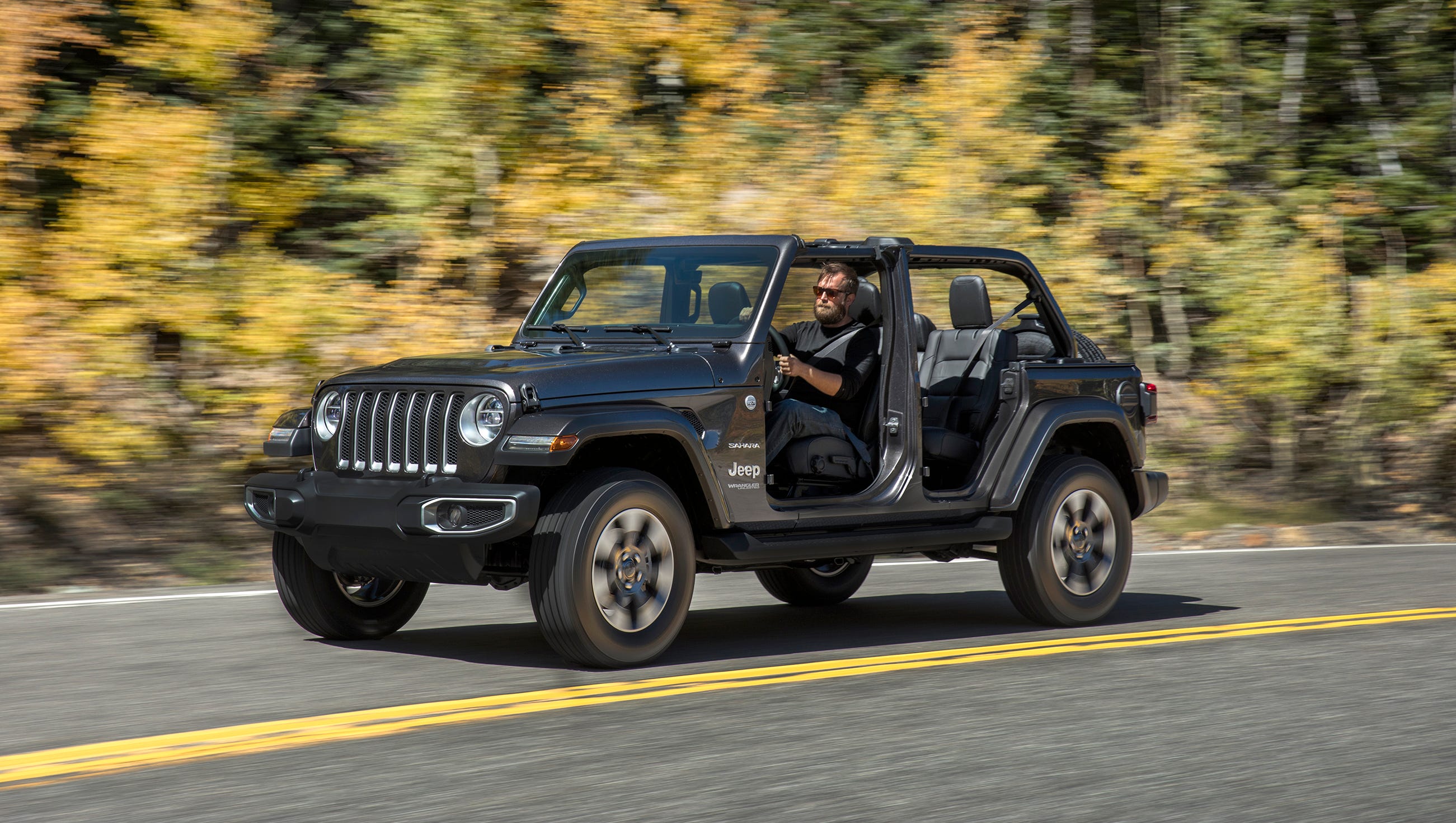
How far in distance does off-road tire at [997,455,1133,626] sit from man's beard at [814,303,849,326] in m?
1.34

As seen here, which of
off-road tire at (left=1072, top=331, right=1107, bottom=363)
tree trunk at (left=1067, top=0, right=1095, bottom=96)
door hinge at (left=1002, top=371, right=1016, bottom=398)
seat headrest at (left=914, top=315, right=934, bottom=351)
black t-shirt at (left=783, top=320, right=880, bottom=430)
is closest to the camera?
black t-shirt at (left=783, top=320, right=880, bottom=430)

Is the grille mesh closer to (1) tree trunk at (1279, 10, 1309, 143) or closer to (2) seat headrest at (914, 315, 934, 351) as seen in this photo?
(2) seat headrest at (914, 315, 934, 351)

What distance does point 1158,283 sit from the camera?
57.9ft

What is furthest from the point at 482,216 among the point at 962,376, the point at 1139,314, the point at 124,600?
the point at 962,376

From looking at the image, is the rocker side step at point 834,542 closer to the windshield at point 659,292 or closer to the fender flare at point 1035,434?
the fender flare at point 1035,434

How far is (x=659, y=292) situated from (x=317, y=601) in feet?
6.99

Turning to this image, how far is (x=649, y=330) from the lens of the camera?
7.53 metres

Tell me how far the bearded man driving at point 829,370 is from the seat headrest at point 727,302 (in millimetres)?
293

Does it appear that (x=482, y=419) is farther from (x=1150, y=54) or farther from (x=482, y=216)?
(x=1150, y=54)

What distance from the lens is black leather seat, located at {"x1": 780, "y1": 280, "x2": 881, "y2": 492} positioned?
24.8 feet

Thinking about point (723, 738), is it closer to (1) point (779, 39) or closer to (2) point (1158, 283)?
(2) point (1158, 283)

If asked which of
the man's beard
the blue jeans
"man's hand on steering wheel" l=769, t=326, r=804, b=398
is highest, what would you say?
the man's beard

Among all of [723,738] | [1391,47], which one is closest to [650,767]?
[723,738]

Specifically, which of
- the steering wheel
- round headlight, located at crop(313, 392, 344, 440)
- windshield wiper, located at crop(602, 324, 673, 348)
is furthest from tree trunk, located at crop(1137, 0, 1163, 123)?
round headlight, located at crop(313, 392, 344, 440)
